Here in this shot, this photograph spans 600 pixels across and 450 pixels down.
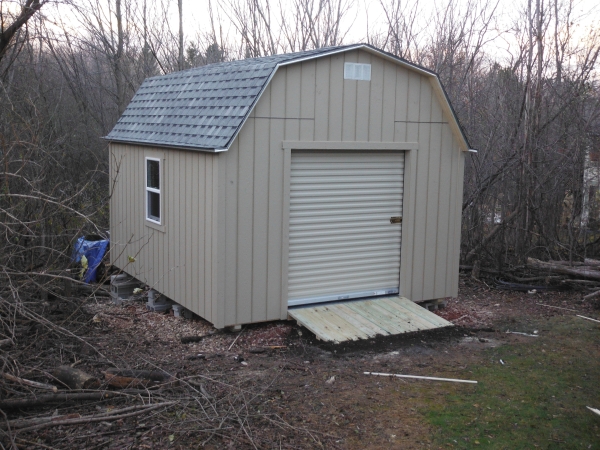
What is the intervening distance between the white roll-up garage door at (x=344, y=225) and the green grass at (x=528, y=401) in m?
1.95

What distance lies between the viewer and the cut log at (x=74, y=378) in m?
5.33

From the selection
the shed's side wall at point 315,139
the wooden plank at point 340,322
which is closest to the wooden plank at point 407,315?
the shed's side wall at point 315,139

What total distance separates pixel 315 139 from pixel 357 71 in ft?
3.24

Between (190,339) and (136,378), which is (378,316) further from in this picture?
(136,378)

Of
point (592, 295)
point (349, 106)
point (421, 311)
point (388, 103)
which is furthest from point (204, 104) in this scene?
point (592, 295)

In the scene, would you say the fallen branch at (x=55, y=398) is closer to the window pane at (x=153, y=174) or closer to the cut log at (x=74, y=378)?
the cut log at (x=74, y=378)

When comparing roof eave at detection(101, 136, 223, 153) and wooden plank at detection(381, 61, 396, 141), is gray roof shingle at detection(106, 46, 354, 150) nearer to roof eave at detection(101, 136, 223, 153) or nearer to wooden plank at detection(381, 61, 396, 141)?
roof eave at detection(101, 136, 223, 153)

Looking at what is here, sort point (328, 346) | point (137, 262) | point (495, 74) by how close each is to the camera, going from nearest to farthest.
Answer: point (328, 346) → point (137, 262) → point (495, 74)

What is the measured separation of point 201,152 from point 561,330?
495 centimetres

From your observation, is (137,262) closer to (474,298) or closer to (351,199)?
(351,199)

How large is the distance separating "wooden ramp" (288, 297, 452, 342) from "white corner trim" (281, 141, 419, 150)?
6.39ft

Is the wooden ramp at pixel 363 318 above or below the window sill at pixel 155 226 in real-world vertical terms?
below

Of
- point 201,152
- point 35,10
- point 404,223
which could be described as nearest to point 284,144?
point 201,152

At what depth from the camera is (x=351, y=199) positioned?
27.0 ft
